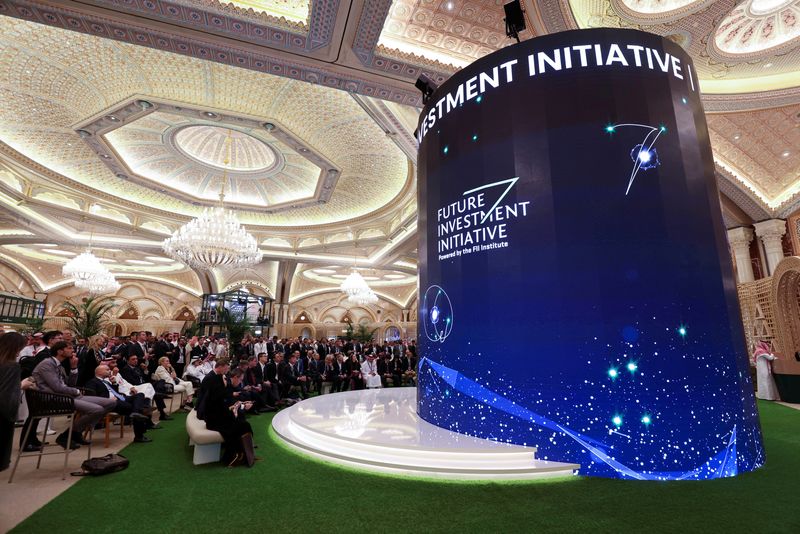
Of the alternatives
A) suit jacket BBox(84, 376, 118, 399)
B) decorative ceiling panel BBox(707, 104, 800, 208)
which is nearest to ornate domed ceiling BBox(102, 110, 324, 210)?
suit jacket BBox(84, 376, 118, 399)

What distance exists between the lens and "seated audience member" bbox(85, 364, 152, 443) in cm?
481

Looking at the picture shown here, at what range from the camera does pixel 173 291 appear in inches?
1021

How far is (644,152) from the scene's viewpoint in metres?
3.98

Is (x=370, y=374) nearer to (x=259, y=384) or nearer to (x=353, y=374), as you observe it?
(x=353, y=374)

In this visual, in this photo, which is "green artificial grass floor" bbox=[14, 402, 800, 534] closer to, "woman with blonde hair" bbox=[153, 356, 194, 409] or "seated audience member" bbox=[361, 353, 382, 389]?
"woman with blonde hair" bbox=[153, 356, 194, 409]

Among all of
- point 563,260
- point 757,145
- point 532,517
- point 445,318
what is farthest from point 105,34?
point 757,145

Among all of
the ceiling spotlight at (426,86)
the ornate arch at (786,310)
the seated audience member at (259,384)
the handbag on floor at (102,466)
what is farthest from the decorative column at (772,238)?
the handbag on floor at (102,466)

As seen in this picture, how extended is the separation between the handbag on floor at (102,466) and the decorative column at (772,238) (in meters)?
15.4

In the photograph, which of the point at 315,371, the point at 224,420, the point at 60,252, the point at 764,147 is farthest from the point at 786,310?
the point at 60,252

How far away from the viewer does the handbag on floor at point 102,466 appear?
3.73 metres

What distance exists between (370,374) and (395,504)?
8515 millimetres

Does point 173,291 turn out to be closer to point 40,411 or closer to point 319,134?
point 319,134

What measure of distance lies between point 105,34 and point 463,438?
296 inches

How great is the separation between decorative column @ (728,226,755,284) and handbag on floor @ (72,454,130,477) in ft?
49.5
